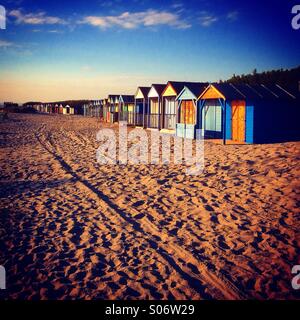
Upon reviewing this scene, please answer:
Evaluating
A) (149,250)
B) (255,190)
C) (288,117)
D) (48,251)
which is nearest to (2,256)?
(48,251)

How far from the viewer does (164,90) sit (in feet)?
80.1

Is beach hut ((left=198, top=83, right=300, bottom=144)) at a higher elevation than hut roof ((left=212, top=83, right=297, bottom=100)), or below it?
below

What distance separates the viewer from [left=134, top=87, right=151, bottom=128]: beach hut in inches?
1119

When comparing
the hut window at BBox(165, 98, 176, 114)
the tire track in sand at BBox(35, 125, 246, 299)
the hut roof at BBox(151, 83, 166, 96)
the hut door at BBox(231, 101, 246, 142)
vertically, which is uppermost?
the hut roof at BBox(151, 83, 166, 96)

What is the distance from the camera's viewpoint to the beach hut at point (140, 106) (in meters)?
28.4

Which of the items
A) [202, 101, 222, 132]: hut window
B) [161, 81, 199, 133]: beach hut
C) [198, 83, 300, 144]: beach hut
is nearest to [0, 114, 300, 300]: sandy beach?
[198, 83, 300, 144]: beach hut

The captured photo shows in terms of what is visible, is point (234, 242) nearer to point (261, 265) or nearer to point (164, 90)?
point (261, 265)

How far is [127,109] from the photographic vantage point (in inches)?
1417

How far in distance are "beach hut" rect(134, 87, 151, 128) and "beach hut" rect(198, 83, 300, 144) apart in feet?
35.1

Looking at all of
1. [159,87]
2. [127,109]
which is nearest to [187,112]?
[159,87]

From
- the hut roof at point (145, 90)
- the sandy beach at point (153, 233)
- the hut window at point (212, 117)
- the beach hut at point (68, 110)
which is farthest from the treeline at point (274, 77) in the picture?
the beach hut at point (68, 110)

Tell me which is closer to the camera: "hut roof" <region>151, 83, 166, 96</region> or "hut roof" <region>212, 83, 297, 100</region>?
"hut roof" <region>212, 83, 297, 100</region>

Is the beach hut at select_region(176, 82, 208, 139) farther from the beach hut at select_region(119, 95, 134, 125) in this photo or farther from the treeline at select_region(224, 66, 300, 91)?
the treeline at select_region(224, 66, 300, 91)
